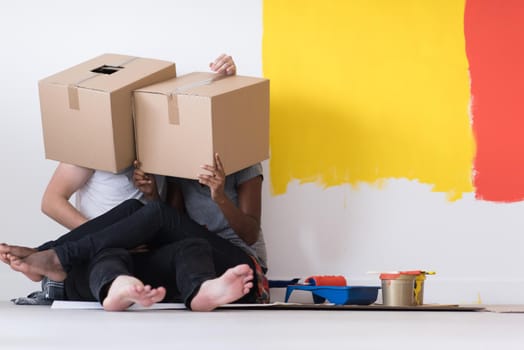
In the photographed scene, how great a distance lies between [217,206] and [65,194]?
0.44 meters

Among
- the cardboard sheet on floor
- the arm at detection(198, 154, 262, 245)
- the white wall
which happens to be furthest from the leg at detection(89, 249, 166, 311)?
the white wall

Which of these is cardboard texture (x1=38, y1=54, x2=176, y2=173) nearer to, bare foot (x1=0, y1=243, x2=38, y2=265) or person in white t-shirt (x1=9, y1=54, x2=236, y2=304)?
person in white t-shirt (x1=9, y1=54, x2=236, y2=304)

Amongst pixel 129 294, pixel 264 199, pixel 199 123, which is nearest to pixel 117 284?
pixel 129 294

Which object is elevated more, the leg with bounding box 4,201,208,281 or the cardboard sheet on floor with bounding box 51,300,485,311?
the leg with bounding box 4,201,208,281

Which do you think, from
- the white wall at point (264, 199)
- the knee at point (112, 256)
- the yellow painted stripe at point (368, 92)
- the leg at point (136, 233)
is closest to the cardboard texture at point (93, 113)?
the leg at point (136, 233)

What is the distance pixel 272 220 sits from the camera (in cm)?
311

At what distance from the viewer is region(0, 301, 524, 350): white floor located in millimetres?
1587

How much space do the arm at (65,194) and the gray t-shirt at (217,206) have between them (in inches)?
11.7

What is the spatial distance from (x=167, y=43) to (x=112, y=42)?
0.19 meters

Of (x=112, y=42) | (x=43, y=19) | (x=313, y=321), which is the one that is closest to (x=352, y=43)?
(x=112, y=42)

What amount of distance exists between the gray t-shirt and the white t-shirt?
0.40ft

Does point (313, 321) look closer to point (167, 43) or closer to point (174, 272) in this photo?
point (174, 272)

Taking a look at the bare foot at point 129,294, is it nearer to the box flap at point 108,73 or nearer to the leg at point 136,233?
the leg at point 136,233

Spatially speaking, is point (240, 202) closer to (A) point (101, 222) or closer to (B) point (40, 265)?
(A) point (101, 222)
